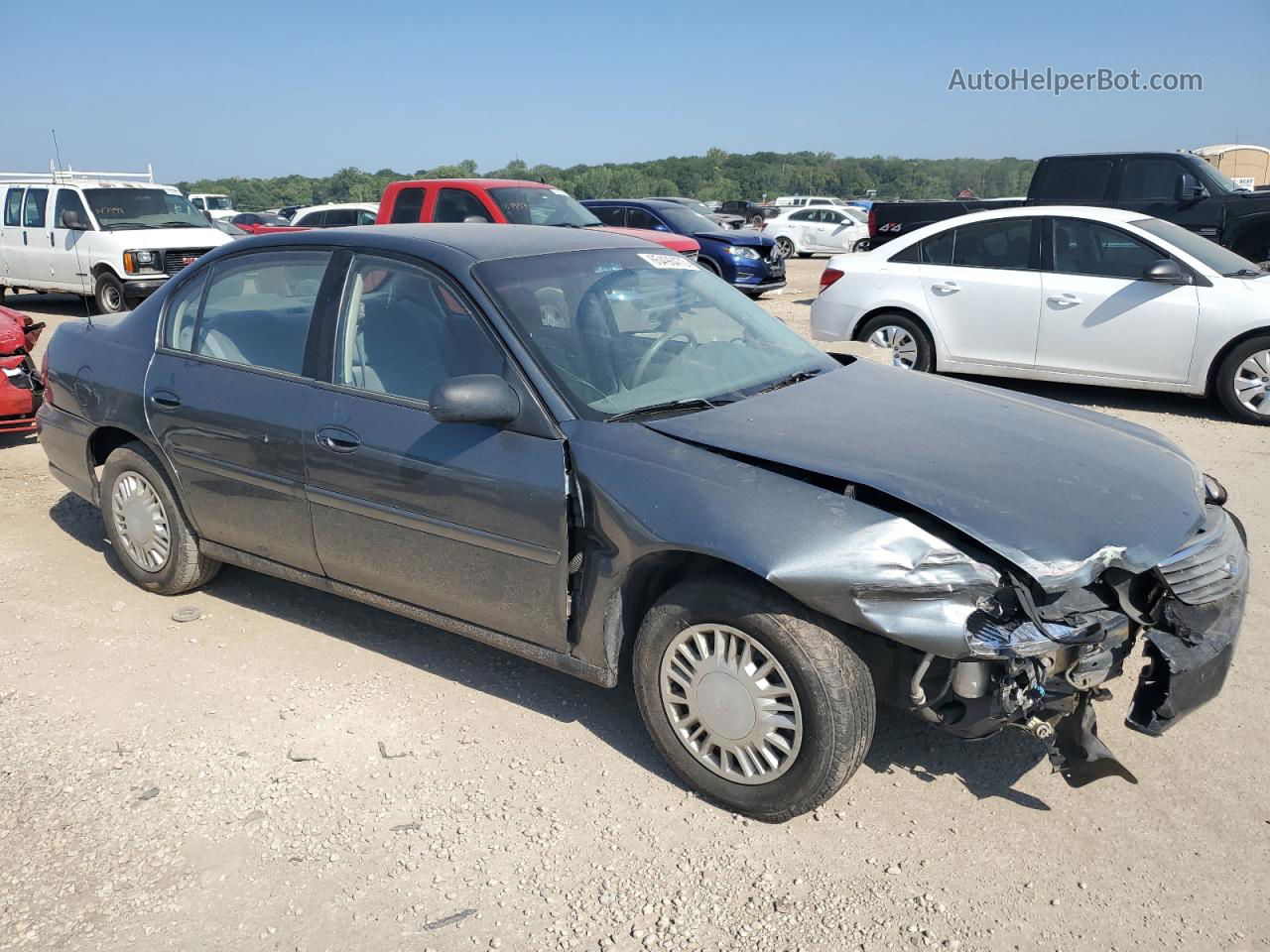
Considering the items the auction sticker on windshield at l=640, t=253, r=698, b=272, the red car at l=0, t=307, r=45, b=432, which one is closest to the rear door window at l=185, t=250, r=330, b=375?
the auction sticker on windshield at l=640, t=253, r=698, b=272

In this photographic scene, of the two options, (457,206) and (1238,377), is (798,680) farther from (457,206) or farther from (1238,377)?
(457,206)

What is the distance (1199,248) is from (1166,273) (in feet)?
2.69

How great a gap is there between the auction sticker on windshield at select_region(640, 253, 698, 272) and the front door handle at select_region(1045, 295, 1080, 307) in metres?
4.87

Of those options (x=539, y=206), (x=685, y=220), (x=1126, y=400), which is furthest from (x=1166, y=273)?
(x=685, y=220)

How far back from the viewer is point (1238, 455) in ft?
22.6

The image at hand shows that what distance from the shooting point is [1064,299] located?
27.0 ft

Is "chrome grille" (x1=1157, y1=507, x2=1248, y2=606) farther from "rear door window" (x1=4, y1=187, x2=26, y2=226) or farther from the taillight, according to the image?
"rear door window" (x1=4, y1=187, x2=26, y2=226)

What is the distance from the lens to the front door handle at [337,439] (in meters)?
3.72

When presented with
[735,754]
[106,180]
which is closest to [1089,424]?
[735,754]

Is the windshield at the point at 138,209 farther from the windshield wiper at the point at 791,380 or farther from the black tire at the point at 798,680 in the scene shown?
the black tire at the point at 798,680

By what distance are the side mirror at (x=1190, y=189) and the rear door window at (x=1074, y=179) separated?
839 mm

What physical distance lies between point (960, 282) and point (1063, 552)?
6.38m

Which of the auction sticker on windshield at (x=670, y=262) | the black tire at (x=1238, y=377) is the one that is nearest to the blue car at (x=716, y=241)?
the black tire at (x=1238, y=377)

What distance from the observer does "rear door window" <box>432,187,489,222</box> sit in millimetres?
12148
